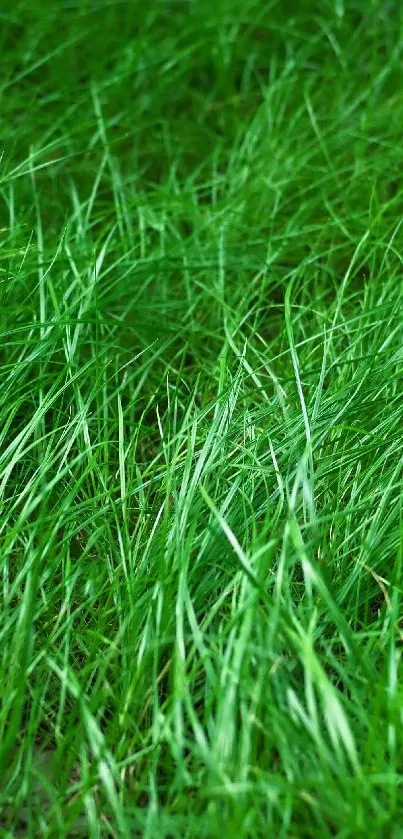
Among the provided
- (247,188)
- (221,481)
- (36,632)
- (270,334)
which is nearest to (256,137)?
(247,188)

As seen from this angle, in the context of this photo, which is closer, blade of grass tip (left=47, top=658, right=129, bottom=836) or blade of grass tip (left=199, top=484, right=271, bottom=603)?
blade of grass tip (left=47, top=658, right=129, bottom=836)

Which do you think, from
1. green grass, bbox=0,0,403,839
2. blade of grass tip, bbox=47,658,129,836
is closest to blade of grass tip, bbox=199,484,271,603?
green grass, bbox=0,0,403,839

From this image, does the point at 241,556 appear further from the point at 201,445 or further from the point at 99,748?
the point at 201,445

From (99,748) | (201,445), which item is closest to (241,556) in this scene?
(99,748)

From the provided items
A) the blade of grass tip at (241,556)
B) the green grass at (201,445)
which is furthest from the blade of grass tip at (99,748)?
the blade of grass tip at (241,556)

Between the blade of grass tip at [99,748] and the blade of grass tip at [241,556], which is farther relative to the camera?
the blade of grass tip at [241,556]

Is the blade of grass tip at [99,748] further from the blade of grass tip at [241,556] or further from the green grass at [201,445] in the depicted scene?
the blade of grass tip at [241,556]

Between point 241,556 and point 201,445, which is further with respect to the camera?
point 201,445

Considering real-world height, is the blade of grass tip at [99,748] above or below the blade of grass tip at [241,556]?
below

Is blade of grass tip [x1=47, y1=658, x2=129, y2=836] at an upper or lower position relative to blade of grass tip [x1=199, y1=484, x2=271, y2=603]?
lower

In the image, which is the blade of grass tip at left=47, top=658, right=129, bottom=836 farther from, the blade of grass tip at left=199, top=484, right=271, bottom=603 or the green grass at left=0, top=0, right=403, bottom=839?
the blade of grass tip at left=199, top=484, right=271, bottom=603
